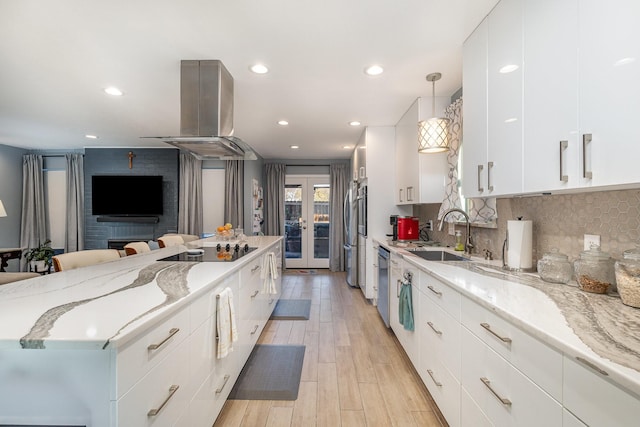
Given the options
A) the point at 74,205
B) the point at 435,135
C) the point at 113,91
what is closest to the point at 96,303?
the point at 435,135

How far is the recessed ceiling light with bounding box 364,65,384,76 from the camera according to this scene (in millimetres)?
2459

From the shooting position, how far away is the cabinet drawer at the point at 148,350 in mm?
879

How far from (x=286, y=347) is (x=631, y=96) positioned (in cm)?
276

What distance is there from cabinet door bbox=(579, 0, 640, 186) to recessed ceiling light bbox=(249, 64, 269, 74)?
2031 mm

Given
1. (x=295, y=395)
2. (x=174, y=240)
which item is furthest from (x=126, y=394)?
(x=174, y=240)

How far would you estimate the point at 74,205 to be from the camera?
574cm

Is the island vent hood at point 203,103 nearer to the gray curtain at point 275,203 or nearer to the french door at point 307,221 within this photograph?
the gray curtain at point 275,203

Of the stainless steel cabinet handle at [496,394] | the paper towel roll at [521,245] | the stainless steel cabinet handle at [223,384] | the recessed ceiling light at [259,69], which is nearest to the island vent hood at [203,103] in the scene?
the recessed ceiling light at [259,69]

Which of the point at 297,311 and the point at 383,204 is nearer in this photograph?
the point at 297,311

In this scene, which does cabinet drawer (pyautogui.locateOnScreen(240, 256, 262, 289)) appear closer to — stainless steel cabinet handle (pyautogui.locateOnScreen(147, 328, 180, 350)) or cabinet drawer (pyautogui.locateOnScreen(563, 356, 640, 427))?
stainless steel cabinet handle (pyautogui.locateOnScreen(147, 328, 180, 350))

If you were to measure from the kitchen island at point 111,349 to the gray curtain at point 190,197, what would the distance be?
4.17 m

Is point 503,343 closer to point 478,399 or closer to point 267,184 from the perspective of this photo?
point 478,399

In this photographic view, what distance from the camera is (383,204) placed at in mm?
4133

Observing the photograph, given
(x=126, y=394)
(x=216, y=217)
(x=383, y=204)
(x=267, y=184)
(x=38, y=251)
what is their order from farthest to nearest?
(x=267, y=184) → (x=216, y=217) → (x=38, y=251) → (x=383, y=204) → (x=126, y=394)
